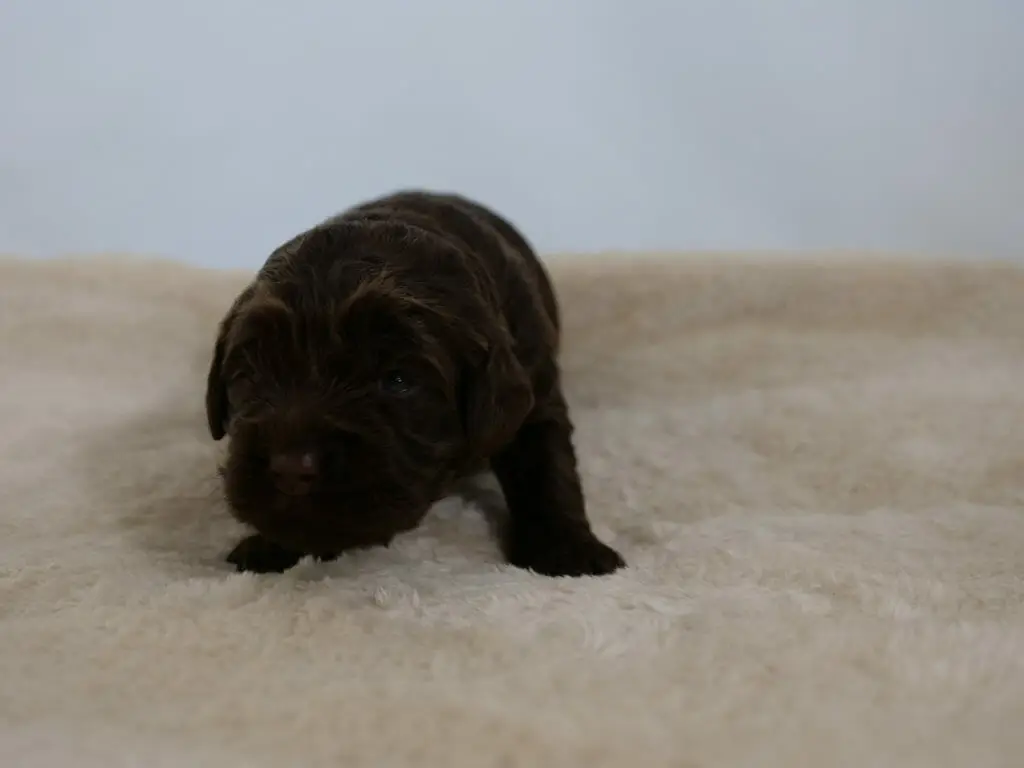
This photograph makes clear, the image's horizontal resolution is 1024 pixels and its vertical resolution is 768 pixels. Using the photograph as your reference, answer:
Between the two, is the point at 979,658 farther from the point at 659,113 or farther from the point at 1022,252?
the point at 1022,252

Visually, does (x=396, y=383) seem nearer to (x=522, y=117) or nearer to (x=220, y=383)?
(x=220, y=383)

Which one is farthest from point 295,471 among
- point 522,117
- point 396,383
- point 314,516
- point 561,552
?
point 522,117

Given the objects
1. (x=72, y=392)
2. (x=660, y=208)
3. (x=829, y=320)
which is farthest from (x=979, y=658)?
(x=660, y=208)

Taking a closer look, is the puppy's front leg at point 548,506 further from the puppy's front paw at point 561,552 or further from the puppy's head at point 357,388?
the puppy's head at point 357,388

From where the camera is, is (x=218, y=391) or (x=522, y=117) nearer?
(x=218, y=391)

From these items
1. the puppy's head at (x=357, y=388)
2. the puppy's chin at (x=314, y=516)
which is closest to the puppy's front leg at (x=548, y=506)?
the puppy's head at (x=357, y=388)

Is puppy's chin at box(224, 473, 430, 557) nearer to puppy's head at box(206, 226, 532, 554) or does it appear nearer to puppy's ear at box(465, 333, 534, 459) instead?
puppy's head at box(206, 226, 532, 554)
